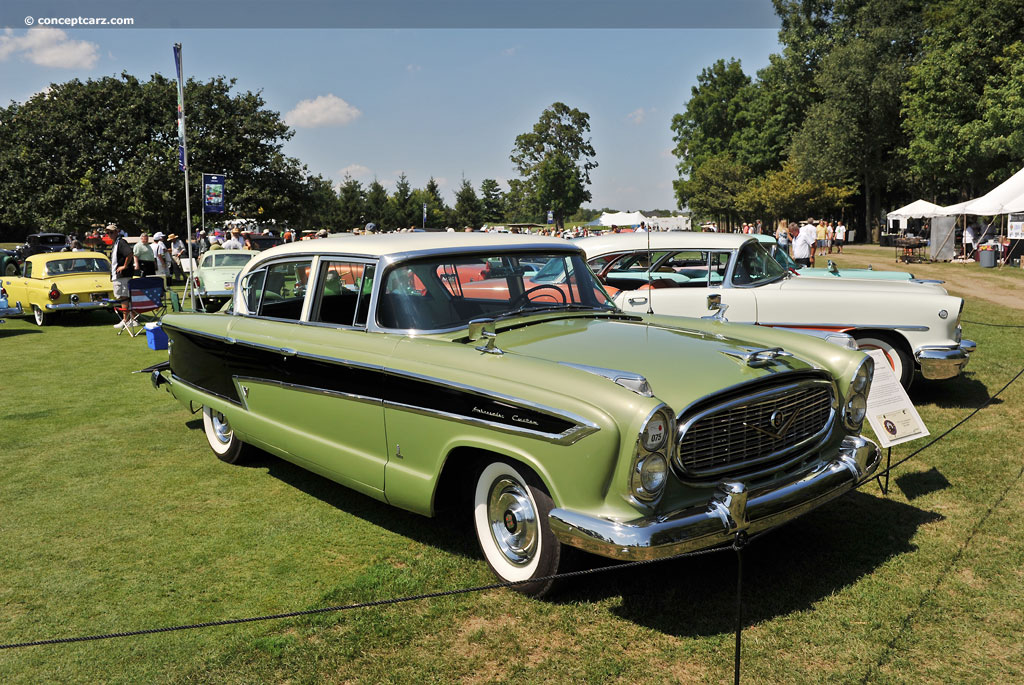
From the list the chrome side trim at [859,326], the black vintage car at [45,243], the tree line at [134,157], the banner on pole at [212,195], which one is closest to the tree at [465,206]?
the tree line at [134,157]

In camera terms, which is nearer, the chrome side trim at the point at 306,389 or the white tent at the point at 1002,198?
the chrome side trim at the point at 306,389

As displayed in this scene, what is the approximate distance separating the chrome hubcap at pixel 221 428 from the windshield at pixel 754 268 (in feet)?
16.8

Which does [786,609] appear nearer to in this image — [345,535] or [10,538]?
[345,535]

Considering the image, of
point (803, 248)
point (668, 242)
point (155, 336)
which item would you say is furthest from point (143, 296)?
point (803, 248)

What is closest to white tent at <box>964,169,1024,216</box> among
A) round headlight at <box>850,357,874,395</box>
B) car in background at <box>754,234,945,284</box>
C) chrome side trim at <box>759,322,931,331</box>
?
car in background at <box>754,234,945,284</box>

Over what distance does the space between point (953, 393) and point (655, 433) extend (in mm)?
6275

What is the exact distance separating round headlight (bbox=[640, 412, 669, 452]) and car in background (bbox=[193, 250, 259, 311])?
45.5 ft

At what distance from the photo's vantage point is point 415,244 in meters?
4.65

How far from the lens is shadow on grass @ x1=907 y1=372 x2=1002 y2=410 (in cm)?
762

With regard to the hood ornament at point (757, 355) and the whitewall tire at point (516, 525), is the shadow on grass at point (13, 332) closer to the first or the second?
the whitewall tire at point (516, 525)

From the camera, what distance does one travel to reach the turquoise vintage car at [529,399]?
3.30 meters

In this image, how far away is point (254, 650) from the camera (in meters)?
3.44

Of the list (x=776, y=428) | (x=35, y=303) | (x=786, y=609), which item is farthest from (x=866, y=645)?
(x=35, y=303)

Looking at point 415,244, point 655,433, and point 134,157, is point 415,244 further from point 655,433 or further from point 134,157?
point 134,157
